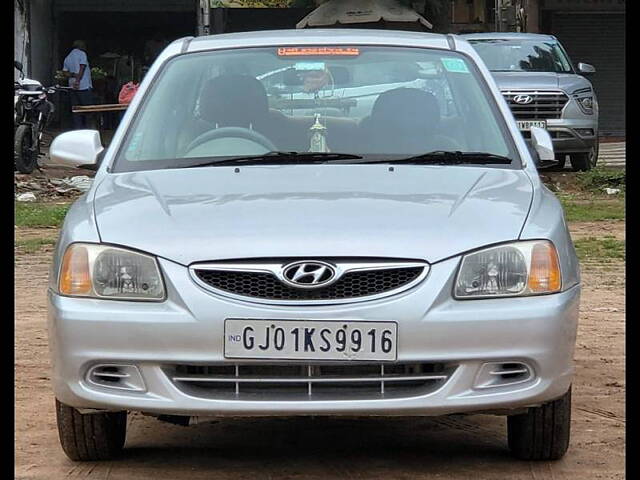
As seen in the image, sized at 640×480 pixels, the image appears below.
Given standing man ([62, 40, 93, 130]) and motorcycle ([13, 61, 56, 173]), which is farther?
standing man ([62, 40, 93, 130])

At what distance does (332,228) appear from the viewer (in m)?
4.29

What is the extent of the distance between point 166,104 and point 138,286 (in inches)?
59.6

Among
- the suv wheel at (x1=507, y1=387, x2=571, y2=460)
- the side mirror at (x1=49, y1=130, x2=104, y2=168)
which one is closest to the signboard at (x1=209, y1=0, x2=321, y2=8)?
the side mirror at (x1=49, y1=130, x2=104, y2=168)

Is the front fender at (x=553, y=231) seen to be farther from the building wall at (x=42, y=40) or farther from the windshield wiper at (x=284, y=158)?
the building wall at (x=42, y=40)

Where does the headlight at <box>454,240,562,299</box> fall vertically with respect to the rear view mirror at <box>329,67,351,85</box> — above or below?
below

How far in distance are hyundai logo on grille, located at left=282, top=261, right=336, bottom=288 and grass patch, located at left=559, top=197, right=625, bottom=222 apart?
8.76 m

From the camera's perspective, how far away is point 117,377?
4.30 m

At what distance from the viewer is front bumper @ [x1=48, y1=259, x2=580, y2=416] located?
4141mm

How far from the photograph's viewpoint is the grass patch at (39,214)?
1297cm

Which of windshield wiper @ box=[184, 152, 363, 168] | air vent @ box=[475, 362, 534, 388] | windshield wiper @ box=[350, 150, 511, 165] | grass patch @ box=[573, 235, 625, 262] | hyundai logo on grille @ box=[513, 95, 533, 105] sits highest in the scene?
windshield wiper @ box=[184, 152, 363, 168]

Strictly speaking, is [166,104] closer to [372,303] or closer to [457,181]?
[457,181]

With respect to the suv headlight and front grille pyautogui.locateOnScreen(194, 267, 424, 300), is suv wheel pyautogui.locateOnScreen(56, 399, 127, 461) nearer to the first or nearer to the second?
front grille pyautogui.locateOnScreen(194, 267, 424, 300)
